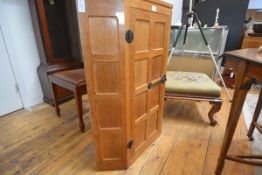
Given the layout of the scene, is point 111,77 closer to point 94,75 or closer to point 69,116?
point 94,75

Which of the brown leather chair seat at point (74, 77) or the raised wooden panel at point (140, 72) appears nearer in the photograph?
the raised wooden panel at point (140, 72)

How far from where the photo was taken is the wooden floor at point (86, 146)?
1.21 meters

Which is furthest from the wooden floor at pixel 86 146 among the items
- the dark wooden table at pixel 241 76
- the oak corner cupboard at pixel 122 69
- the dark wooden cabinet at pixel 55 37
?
the dark wooden cabinet at pixel 55 37

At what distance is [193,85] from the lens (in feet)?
5.61

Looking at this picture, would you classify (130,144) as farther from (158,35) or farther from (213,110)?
(213,110)

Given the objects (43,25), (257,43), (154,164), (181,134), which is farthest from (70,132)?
(257,43)

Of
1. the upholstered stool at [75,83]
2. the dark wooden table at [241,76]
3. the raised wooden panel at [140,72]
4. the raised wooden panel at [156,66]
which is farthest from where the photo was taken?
the upholstered stool at [75,83]

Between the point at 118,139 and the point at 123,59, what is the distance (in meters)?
0.55

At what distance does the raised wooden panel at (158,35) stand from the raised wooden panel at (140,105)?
364 mm

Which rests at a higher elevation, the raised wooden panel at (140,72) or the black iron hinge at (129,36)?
the black iron hinge at (129,36)

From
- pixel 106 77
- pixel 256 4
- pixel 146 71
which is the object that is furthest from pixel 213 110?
pixel 256 4

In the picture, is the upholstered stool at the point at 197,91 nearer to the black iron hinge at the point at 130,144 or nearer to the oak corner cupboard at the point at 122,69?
the oak corner cupboard at the point at 122,69

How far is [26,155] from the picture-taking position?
1.35 m

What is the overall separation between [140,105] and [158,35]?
0.52m
